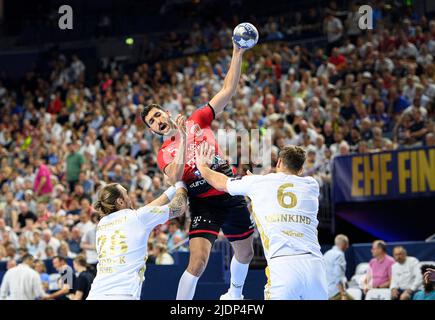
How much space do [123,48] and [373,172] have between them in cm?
1829

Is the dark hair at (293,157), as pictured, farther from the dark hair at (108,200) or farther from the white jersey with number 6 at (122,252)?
the dark hair at (108,200)

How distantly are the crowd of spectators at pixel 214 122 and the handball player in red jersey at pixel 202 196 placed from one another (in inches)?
285

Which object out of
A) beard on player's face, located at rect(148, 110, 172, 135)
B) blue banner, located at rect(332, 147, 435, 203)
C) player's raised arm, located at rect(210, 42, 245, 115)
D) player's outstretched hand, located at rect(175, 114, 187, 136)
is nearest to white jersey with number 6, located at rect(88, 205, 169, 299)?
player's outstretched hand, located at rect(175, 114, 187, 136)

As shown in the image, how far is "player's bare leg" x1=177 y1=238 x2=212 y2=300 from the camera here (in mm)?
9422

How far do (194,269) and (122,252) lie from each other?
5.25 ft

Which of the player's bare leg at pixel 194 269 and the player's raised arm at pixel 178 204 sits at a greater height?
the player's raised arm at pixel 178 204

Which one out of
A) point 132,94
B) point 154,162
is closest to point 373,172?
point 154,162

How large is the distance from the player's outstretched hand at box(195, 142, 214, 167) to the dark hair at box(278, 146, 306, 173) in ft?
3.68

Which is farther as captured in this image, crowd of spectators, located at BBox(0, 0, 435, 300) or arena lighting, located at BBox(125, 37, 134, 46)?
arena lighting, located at BBox(125, 37, 134, 46)

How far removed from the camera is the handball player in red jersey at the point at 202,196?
9492 millimetres

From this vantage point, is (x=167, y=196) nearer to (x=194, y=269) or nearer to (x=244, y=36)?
(x=194, y=269)

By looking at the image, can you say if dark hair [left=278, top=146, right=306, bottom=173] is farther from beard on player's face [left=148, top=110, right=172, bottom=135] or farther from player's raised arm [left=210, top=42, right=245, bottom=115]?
player's raised arm [left=210, top=42, right=245, bottom=115]

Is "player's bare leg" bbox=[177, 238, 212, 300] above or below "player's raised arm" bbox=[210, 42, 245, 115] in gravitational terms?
below

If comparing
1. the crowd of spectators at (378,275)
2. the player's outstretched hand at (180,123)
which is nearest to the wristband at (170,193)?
the player's outstretched hand at (180,123)
